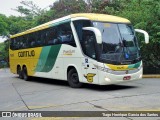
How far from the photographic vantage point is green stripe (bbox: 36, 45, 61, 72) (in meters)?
16.1

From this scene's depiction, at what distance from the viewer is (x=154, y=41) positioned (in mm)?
18781

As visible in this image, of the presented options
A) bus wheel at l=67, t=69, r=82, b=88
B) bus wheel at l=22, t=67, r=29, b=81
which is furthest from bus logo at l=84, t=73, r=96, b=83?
bus wheel at l=22, t=67, r=29, b=81

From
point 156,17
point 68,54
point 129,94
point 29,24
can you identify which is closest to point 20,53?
point 68,54

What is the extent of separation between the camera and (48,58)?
16.9m

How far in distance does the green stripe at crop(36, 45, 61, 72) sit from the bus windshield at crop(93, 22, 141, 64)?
327 centimetres

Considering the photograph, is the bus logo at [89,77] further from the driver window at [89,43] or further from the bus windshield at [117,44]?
the bus windshield at [117,44]

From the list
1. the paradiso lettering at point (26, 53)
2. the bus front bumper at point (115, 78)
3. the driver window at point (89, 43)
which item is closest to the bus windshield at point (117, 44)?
the driver window at point (89, 43)

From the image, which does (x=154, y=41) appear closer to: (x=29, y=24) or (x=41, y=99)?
(x=41, y=99)

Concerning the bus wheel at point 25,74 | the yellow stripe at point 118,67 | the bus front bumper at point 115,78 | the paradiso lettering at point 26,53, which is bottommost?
the bus wheel at point 25,74

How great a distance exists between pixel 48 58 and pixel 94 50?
4.76 m

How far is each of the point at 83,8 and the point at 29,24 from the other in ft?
72.7

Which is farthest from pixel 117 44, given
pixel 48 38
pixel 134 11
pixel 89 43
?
pixel 134 11

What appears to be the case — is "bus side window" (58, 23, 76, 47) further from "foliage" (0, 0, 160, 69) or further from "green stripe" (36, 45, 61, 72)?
"foliage" (0, 0, 160, 69)

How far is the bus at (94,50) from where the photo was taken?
12.6 m
